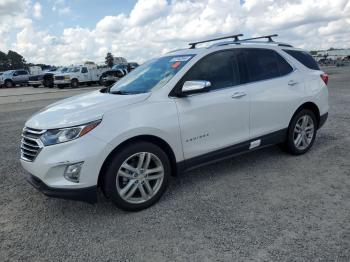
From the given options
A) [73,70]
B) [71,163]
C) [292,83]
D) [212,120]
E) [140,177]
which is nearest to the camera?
[71,163]

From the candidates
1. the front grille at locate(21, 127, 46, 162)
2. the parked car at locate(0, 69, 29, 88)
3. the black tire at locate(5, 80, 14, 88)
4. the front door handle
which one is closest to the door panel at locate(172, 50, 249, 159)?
the front door handle

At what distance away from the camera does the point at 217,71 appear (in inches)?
175

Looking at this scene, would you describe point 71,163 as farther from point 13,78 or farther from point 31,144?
point 13,78

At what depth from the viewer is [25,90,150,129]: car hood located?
3486 mm

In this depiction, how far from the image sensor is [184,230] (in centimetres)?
340

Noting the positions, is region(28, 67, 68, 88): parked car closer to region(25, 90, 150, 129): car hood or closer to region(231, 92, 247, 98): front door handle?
region(25, 90, 150, 129): car hood

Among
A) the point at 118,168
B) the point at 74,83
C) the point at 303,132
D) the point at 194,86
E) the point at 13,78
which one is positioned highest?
the point at 13,78

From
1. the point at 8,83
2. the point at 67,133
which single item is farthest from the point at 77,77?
the point at 67,133

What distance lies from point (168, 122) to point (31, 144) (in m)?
1.49

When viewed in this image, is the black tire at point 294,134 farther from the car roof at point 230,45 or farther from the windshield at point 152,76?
the windshield at point 152,76

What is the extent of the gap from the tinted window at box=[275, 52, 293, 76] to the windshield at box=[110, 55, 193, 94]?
161 cm

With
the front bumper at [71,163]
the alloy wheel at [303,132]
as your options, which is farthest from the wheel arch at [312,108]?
the front bumper at [71,163]

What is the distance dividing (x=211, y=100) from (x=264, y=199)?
133 centimetres

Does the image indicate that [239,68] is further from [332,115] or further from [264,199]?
[332,115]
